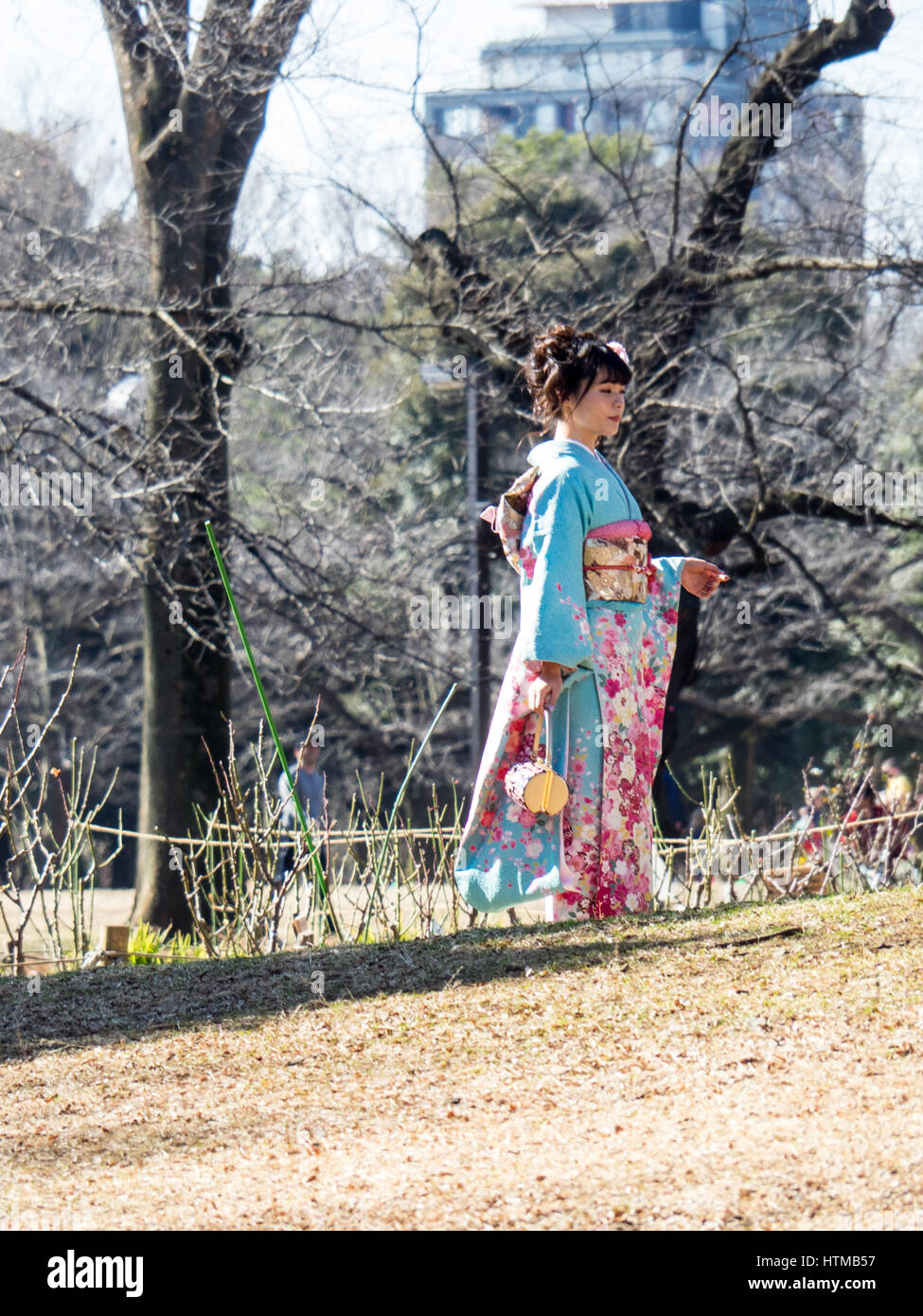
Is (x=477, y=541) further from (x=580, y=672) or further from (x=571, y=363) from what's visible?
(x=580, y=672)

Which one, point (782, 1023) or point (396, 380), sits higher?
point (396, 380)

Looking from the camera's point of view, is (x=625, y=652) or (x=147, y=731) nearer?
(x=625, y=652)

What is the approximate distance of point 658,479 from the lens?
31.6 ft

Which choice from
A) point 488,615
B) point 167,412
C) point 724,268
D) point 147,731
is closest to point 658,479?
point 724,268

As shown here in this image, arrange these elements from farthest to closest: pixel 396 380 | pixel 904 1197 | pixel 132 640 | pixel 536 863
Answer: pixel 132 640
pixel 396 380
pixel 536 863
pixel 904 1197

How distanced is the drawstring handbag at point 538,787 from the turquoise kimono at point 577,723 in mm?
100

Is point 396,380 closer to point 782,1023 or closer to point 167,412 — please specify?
point 167,412

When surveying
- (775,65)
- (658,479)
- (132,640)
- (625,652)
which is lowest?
(132,640)

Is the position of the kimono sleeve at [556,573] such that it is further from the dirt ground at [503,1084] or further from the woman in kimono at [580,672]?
the dirt ground at [503,1084]

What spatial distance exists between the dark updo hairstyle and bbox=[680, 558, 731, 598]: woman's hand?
1.92 ft

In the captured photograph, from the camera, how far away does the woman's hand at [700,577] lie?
434cm

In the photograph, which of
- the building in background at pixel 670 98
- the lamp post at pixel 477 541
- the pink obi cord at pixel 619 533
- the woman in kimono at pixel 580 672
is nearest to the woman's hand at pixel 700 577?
the woman in kimono at pixel 580 672

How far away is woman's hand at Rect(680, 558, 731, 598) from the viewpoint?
14.2 ft

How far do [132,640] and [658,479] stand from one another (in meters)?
14.9
